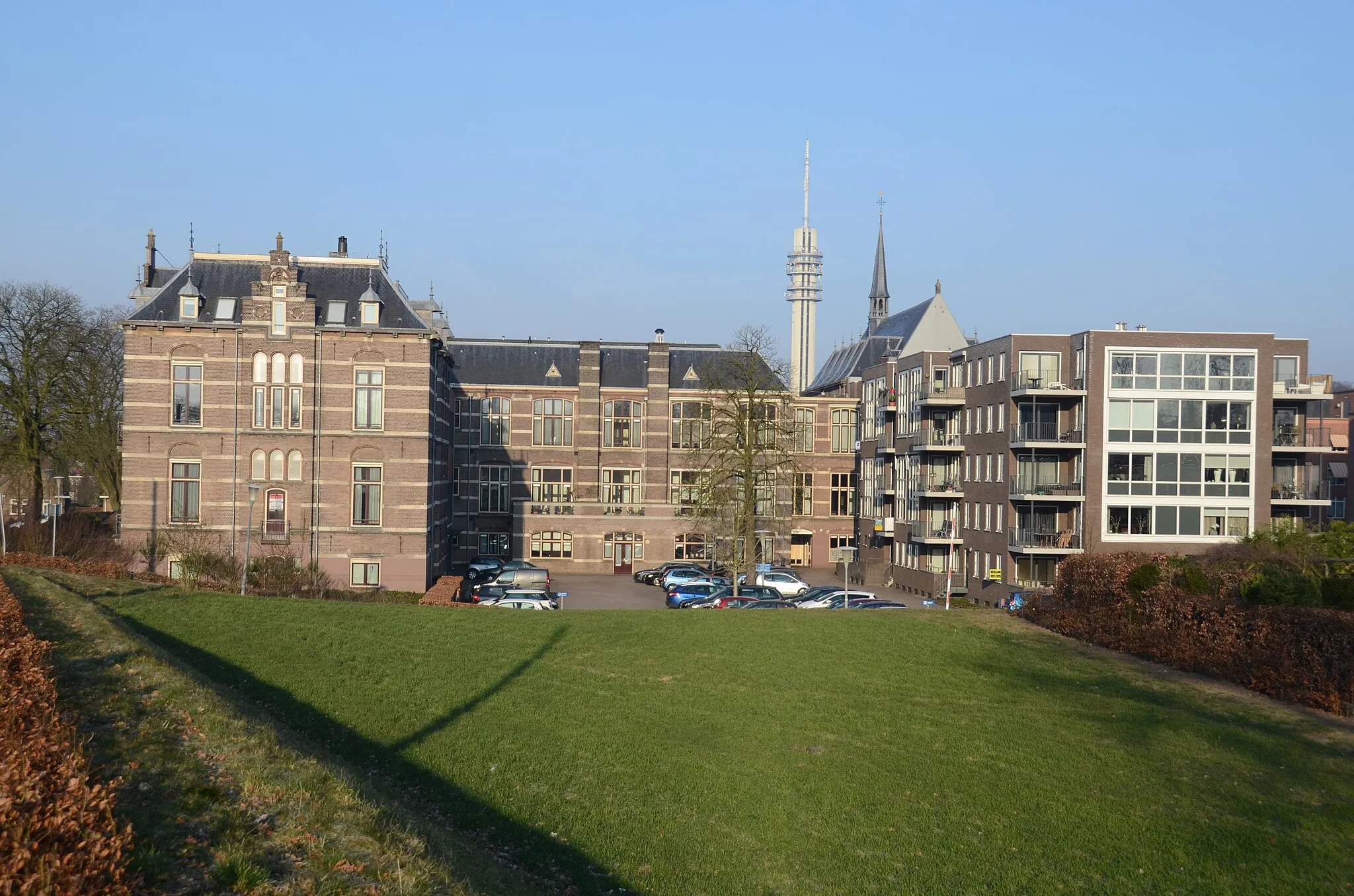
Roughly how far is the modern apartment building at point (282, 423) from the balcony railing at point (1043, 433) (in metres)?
27.1

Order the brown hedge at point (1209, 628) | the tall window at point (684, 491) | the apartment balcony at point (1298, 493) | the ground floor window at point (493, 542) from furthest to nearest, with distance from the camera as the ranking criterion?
the ground floor window at point (493, 542) < the tall window at point (684, 491) < the apartment balcony at point (1298, 493) < the brown hedge at point (1209, 628)

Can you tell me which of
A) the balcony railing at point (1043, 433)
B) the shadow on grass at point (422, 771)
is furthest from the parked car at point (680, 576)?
the shadow on grass at point (422, 771)

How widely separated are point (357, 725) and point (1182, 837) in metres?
11.5

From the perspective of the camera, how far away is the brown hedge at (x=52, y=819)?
6152 mm

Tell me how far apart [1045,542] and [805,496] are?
25.8m

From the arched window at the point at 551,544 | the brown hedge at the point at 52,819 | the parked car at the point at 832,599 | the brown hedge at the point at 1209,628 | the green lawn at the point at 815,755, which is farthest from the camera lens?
the arched window at the point at 551,544

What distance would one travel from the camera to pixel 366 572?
47.2 meters

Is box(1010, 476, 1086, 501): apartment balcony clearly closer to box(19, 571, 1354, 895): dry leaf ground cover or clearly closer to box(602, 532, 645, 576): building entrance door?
box(19, 571, 1354, 895): dry leaf ground cover

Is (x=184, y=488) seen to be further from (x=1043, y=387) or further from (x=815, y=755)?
(x=815, y=755)

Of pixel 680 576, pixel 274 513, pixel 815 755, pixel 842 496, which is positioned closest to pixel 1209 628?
pixel 815 755

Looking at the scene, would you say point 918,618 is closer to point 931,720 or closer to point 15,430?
point 931,720

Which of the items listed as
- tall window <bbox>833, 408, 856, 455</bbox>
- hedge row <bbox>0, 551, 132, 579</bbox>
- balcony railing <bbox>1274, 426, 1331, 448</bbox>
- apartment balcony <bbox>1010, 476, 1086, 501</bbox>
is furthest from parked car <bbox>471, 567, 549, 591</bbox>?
balcony railing <bbox>1274, 426, 1331, 448</bbox>

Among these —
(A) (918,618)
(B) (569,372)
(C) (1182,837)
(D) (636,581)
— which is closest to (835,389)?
(B) (569,372)

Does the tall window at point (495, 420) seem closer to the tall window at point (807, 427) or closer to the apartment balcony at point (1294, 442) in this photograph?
the tall window at point (807, 427)
